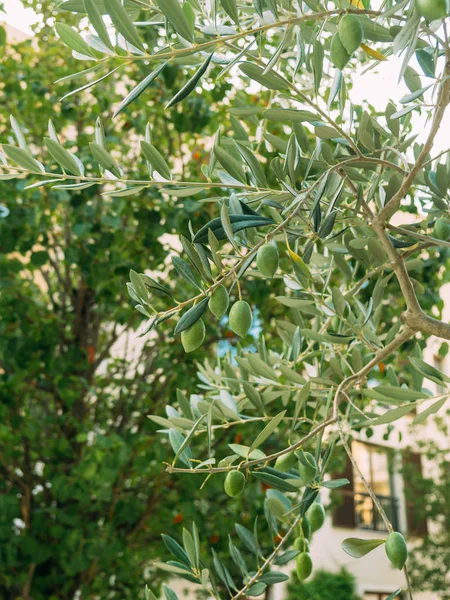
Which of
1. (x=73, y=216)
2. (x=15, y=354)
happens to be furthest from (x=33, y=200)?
(x=15, y=354)

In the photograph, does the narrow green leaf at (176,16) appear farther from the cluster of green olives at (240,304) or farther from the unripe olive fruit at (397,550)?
the unripe olive fruit at (397,550)

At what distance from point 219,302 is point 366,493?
13.2 meters

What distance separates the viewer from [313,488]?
4.09 ft

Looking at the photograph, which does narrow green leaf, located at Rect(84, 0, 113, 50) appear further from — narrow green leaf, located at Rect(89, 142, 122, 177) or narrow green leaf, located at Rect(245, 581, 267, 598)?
narrow green leaf, located at Rect(245, 581, 267, 598)

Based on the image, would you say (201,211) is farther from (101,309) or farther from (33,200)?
(101,309)

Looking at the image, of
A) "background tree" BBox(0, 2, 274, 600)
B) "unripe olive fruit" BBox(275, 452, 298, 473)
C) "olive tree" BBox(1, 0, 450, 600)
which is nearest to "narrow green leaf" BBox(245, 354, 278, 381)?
"olive tree" BBox(1, 0, 450, 600)

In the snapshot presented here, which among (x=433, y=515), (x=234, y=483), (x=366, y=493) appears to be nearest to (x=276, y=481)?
(x=234, y=483)

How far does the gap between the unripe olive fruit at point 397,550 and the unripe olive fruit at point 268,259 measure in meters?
0.39

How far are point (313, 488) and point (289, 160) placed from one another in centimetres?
54

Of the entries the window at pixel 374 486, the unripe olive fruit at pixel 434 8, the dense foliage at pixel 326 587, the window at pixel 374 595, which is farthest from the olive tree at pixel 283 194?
the window at pixel 374 595

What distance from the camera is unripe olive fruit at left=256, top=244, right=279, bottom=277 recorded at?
1.04 metres

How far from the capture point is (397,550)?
1.01 metres

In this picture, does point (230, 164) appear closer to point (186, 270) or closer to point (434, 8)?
point (186, 270)

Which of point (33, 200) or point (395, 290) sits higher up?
point (33, 200)
